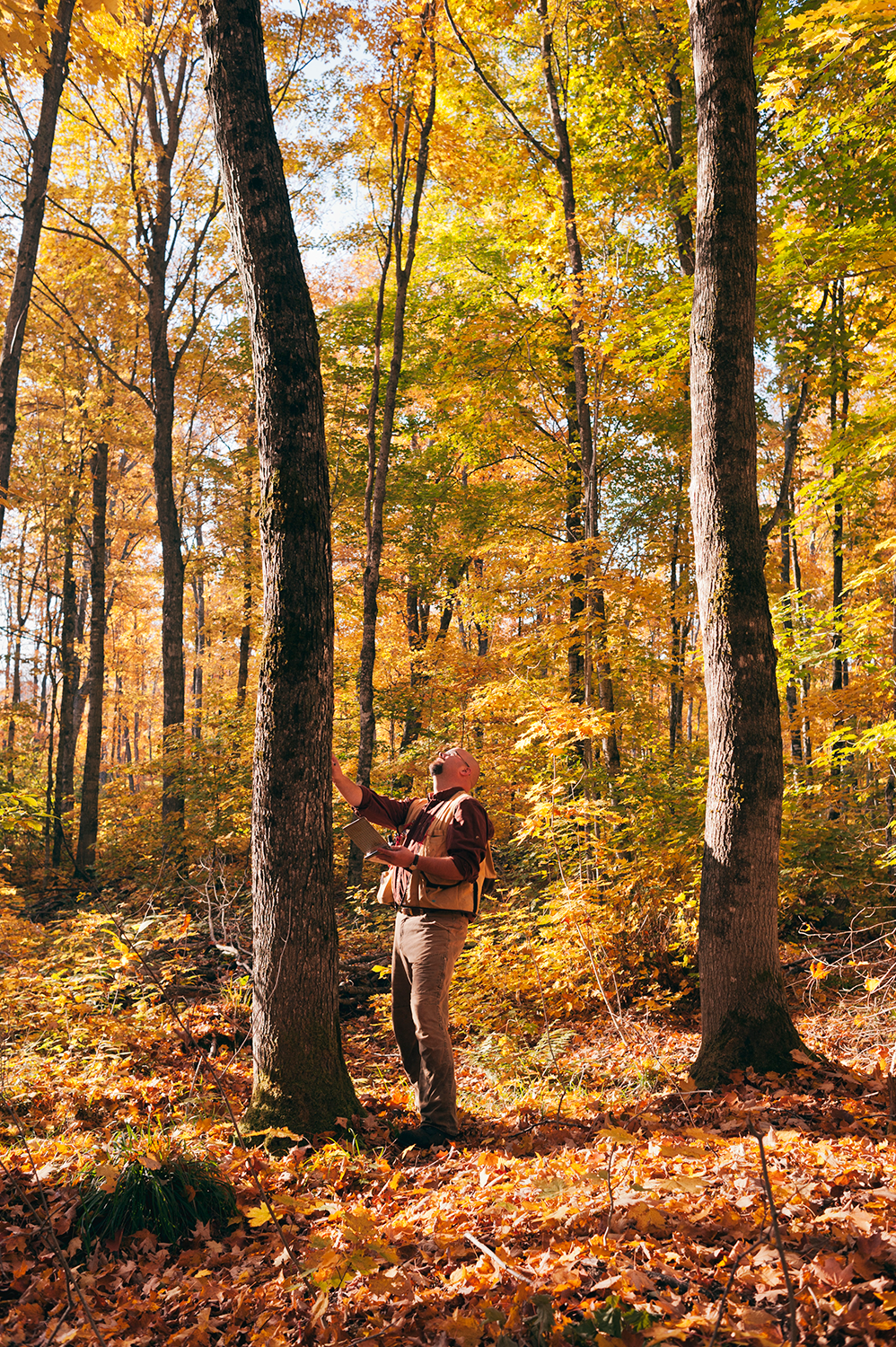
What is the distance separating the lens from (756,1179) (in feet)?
9.51

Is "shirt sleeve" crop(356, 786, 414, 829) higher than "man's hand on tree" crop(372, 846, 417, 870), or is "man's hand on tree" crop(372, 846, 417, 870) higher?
"shirt sleeve" crop(356, 786, 414, 829)

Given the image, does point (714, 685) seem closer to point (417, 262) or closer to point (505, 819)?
point (505, 819)

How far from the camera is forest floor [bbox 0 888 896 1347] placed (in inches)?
87.5

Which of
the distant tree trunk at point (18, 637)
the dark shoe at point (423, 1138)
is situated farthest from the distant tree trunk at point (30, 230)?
the dark shoe at point (423, 1138)

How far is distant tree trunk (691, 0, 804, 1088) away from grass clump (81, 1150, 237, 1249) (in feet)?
8.71

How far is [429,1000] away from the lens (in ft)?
13.5

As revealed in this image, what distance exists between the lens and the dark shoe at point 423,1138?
155 inches

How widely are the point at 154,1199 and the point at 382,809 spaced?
88.7 inches

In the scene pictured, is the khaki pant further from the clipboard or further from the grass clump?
the grass clump

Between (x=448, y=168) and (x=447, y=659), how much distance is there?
7.82 m

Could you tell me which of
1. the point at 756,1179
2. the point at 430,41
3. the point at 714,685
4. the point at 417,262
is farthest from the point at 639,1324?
the point at 417,262

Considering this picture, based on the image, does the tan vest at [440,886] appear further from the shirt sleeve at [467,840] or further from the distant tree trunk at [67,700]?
the distant tree trunk at [67,700]

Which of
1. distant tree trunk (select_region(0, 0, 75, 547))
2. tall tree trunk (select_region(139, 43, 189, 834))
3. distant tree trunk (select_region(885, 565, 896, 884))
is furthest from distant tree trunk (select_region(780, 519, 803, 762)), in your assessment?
tall tree trunk (select_region(139, 43, 189, 834))

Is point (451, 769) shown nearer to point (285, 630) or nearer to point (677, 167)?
point (285, 630)
